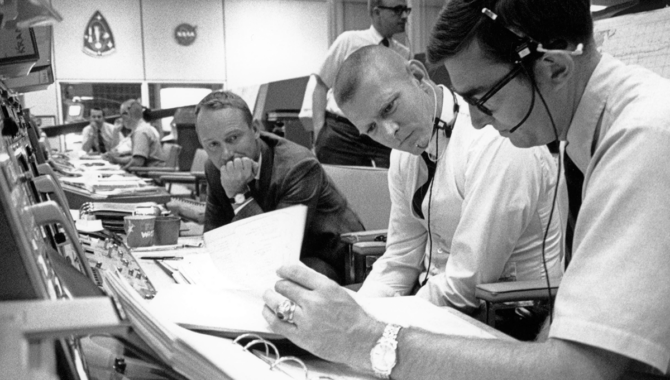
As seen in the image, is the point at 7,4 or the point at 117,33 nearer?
the point at 7,4

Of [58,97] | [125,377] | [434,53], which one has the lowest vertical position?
[58,97]

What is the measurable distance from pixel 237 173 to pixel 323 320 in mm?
1342

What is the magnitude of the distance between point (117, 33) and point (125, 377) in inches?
413

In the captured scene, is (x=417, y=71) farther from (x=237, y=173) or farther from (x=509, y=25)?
(x=509, y=25)

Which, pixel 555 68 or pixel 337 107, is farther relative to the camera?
pixel 337 107

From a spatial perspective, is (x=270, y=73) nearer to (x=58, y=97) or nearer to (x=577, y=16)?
(x=58, y=97)

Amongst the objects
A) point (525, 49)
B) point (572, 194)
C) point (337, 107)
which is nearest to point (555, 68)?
point (525, 49)

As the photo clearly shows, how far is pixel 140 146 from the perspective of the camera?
23.6ft

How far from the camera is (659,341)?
2.43 ft

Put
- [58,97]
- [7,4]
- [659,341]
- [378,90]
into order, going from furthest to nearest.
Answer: [58,97], [378,90], [659,341], [7,4]

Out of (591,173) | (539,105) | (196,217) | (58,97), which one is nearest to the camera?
(591,173)

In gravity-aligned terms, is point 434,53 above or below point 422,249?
above

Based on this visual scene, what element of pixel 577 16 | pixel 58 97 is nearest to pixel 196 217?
pixel 577 16

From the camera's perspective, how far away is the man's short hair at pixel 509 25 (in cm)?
89
